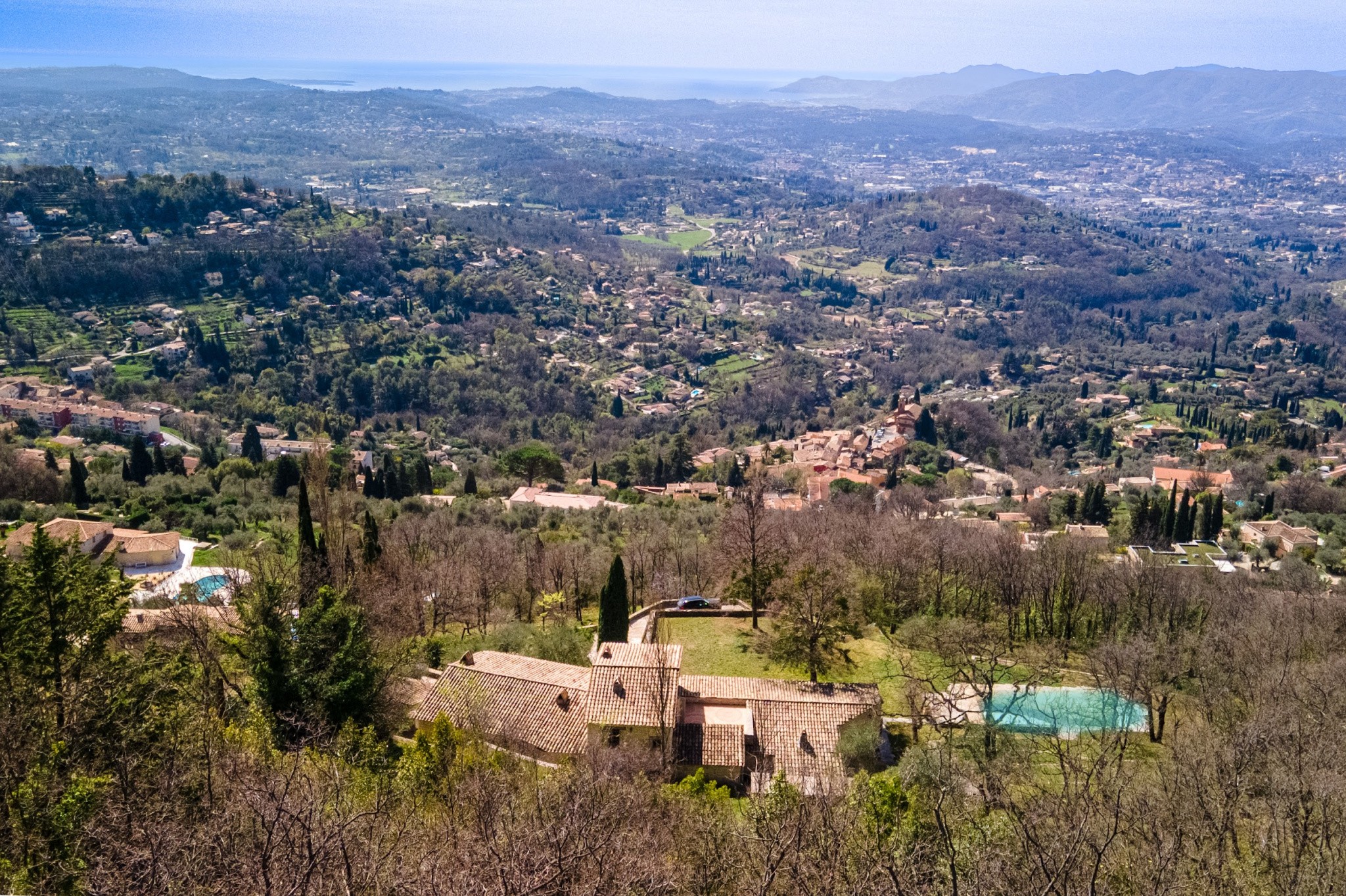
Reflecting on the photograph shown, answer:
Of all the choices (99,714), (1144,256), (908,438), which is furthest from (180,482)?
(1144,256)

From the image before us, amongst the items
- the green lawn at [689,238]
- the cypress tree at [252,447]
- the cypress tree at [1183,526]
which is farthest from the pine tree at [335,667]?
the green lawn at [689,238]

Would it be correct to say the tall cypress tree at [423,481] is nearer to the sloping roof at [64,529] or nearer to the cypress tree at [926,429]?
the sloping roof at [64,529]

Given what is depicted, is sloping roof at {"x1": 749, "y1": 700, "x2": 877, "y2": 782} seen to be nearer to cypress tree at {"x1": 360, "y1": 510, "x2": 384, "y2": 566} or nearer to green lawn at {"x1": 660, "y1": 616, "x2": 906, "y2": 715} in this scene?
green lawn at {"x1": 660, "y1": 616, "x2": 906, "y2": 715}

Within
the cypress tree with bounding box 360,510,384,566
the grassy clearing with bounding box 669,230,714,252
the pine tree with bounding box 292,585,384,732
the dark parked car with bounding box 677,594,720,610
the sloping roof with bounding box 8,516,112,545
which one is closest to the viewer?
the pine tree with bounding box 292,585,384,732

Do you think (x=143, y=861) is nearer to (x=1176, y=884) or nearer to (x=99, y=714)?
(x=99, y=714)

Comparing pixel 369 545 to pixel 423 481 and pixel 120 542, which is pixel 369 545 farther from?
pixel 423 481

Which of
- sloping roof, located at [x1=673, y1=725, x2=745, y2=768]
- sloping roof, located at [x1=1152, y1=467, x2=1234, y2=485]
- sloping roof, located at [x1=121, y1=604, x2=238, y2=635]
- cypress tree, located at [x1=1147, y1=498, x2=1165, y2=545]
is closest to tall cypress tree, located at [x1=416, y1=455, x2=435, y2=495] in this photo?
sloping roof, located at [x1=121, y1=604, x2=238, y2=635]

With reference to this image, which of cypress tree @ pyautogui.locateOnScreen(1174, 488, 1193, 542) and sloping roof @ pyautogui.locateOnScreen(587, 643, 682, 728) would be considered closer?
sloping roof @ pyautogui.locateOnScreen(587, 643, 682, 728)

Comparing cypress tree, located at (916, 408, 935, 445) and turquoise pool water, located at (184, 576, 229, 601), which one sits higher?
turquoise pool water, located at (184, 576, 229, 601)
